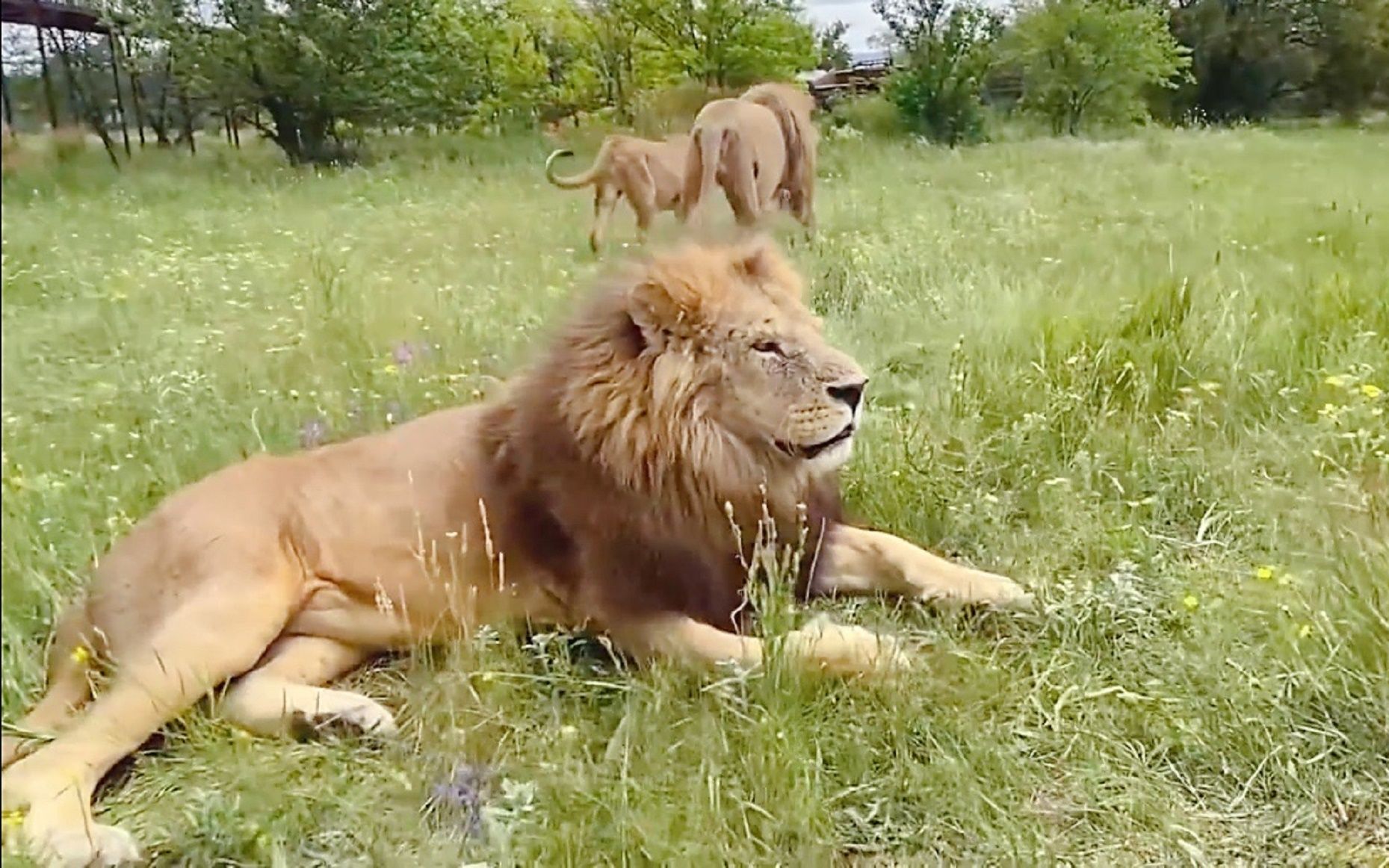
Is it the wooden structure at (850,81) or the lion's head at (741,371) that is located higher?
the wooden structure at (850,81)

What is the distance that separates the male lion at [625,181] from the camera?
278cm

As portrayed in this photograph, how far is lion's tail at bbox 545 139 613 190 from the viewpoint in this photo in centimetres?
276

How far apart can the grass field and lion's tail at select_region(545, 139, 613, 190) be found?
0.03 m

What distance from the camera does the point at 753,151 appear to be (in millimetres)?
2953

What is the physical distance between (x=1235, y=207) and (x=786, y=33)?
1.38m

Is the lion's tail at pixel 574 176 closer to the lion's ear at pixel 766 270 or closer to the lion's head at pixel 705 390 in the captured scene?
the lion's ear at pixel 766 270

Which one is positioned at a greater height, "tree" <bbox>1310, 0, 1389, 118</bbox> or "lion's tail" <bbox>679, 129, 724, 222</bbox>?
"tree" <bbox>1310, 0, 1389, 118</bbox>

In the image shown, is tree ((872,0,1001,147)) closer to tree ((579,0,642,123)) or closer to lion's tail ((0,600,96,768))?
tree ((579,0,642,123))

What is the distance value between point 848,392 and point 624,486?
15.2 inches

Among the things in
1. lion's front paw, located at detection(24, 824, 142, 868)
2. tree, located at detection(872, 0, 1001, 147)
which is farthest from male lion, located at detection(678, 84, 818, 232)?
lion's front paw, located at detection(24, 824, 142, 868)

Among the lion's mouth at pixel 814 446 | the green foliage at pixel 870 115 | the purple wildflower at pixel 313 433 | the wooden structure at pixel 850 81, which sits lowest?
the purple wildflower at pixel 313 433

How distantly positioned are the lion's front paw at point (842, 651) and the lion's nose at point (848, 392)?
35 centimetres

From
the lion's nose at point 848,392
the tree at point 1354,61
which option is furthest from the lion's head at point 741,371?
the tree at point 1354,61

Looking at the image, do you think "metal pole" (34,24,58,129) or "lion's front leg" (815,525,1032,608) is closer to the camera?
"metal pole" (34,24,58,129)
